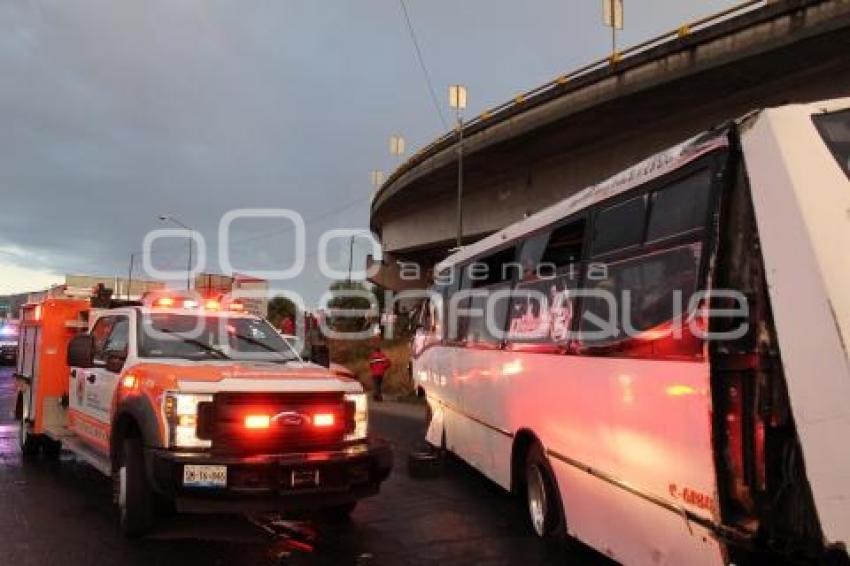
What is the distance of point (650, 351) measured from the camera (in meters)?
5.55

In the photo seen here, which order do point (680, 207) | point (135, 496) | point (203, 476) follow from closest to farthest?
point (680, 207) → point (203, 476) → point (135, 496)

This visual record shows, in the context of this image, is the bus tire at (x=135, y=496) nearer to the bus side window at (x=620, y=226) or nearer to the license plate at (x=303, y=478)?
the license plate at (x=303, y=478)

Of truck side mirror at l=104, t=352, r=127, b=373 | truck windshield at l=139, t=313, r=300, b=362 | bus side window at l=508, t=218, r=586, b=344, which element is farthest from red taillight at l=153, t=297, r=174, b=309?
bus side window at l=508, t=218, r=586, b=344

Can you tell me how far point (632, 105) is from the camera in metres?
22.4

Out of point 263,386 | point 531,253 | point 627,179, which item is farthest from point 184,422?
point 627,179

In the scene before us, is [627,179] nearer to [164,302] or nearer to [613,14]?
[164,302]

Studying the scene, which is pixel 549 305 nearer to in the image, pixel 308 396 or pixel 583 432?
pixel 583 432

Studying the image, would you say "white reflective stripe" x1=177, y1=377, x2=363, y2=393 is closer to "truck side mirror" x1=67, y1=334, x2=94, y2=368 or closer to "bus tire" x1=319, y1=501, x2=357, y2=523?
"bus tire" x1=319, y1=501, x2=357, y2=523

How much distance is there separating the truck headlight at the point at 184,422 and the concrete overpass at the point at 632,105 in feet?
16.0

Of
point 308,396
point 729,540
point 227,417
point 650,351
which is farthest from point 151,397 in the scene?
point 729,540

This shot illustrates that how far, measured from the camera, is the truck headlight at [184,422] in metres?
7.09

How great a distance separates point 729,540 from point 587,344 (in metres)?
2.38

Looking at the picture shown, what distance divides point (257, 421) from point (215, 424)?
330 millimetres

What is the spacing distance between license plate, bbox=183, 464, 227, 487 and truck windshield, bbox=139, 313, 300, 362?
183cm
